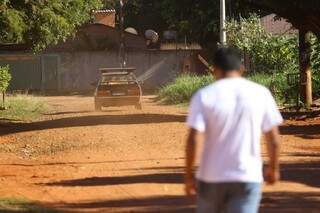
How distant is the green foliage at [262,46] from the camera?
33750 millimetres

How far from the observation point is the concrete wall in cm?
4831

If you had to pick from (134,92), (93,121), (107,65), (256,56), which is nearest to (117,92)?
(134,92)

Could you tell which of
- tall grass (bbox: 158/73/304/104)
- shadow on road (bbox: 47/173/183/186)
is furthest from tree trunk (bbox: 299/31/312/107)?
shadow on road (bbox: 47/173/183/186)

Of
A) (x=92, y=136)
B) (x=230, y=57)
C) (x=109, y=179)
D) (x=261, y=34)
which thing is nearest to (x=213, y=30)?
(x=261, y=34)

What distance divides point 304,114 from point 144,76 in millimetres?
25600

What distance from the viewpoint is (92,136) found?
19.2m

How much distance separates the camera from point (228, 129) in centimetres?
557

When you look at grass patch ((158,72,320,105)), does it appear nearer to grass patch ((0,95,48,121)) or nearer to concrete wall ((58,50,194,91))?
grass patch ((0,95,48,121))

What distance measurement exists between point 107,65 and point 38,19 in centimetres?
2597

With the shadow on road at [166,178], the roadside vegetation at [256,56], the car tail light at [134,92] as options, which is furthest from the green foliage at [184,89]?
the shadow on road at [166,178]

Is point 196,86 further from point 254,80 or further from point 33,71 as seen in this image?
point 33,71

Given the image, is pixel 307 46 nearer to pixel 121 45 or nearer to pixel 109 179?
pixel 109 179

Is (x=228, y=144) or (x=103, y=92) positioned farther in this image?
(x=103, y=92)

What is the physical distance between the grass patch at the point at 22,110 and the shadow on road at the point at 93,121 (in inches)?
92.5
